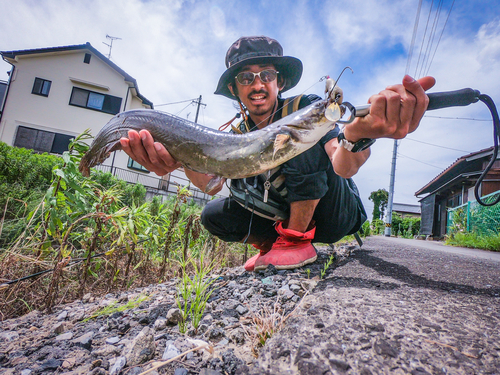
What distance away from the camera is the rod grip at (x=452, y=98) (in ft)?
4.83

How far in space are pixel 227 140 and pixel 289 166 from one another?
0.80m

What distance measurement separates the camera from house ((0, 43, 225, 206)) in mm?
16516

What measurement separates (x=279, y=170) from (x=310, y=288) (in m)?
1.24

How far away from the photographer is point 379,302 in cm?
129

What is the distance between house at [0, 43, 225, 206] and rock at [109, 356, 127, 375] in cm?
1509

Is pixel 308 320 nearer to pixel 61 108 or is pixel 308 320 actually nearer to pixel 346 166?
pixel 346 166

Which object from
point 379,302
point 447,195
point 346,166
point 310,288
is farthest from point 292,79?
point 447,195

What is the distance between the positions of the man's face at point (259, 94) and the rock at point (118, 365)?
7.90 feet

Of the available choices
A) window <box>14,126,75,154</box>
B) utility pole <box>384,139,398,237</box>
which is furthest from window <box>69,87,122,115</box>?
utility pole <box>384,139,398,237</box>

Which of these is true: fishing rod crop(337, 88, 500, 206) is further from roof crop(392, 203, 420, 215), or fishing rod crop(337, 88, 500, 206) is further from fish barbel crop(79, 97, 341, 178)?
roof crop(392, 203, 420, 215)

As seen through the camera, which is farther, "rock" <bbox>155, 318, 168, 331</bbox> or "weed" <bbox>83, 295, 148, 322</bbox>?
"weed" <bbox>83, 295, 148, 322</bbox>

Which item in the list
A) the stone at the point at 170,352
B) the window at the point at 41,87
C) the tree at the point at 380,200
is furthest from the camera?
the tree at the point at 380,200

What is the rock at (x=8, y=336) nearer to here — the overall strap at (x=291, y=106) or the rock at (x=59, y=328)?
the rock at (x=59, y=328)

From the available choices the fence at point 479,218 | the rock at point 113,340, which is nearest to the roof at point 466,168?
the fence at point 479,218
